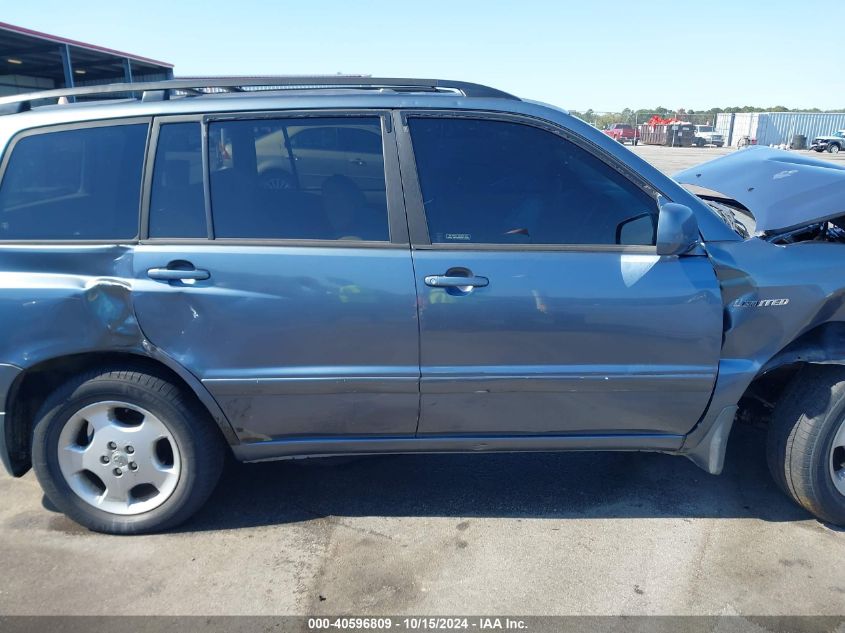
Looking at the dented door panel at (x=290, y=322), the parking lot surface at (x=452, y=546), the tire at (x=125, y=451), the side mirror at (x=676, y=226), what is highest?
the side mirror at (x=676, y=226)

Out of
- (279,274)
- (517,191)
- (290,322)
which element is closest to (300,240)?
(279,274)

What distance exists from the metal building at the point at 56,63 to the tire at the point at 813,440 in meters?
19.2

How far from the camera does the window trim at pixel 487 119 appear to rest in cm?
263

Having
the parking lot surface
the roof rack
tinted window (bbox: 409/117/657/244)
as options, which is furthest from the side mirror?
the parking lot surface

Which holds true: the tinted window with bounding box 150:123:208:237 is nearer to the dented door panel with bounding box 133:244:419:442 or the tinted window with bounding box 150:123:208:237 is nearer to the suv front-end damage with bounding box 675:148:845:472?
the dented door panel with bounding box 133:244:419:442

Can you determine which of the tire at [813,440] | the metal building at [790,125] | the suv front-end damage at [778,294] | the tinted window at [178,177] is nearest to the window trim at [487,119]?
the suv front-end damage at [778,294]

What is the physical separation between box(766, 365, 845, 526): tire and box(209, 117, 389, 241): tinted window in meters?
1.98

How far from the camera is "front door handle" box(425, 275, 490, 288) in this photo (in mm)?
2561

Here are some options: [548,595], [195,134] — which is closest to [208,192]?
[195,134]

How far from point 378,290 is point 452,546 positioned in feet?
3.87

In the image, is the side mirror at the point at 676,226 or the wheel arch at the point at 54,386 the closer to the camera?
the side mirror at the point at 676,226

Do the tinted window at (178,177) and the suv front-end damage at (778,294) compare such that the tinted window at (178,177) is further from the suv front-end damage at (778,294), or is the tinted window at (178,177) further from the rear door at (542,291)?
the suv front-end damage at (778,294)

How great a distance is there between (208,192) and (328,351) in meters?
0.84

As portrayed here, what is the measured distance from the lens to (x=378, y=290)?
257cm
